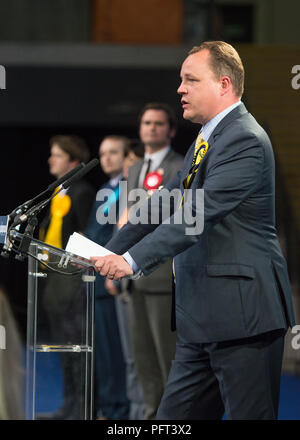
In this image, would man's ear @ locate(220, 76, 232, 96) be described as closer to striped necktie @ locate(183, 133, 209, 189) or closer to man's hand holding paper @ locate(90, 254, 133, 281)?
striped necktie @ locate(183, 133, 209, 189)

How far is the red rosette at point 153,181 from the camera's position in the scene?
3945 millimetres

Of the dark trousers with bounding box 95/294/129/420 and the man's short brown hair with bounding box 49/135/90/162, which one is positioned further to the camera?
the man's short brown hair with bounding box 49/135/90/162

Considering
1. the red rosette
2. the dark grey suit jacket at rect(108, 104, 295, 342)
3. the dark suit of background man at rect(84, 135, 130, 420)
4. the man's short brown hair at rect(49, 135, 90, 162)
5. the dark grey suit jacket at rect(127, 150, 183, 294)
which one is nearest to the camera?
the dark grey suit jacket at rect(108, 104, 295, 342)

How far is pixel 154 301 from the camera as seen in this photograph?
386 centimetres

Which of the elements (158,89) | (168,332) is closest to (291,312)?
(168,332)

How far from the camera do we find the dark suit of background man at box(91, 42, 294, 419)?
228 cm

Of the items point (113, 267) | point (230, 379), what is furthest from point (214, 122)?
point (230, 379)

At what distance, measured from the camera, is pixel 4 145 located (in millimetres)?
8305

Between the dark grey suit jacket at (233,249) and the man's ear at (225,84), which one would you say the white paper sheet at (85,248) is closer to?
the dark grey suit jacket at (233,249)

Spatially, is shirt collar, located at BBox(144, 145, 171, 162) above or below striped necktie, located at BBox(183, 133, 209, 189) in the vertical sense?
above

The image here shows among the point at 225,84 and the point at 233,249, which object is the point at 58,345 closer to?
the point at 233,249

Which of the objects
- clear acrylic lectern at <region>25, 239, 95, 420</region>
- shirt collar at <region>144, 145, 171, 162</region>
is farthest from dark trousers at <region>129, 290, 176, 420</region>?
clear acrylic lectern at <region>25, 239, 95, 420</region>

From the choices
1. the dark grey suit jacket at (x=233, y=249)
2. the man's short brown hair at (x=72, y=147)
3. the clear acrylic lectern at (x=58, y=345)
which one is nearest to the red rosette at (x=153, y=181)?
the man's short brown hair at (x=72, y=147)

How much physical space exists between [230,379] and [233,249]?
0.37 metres
